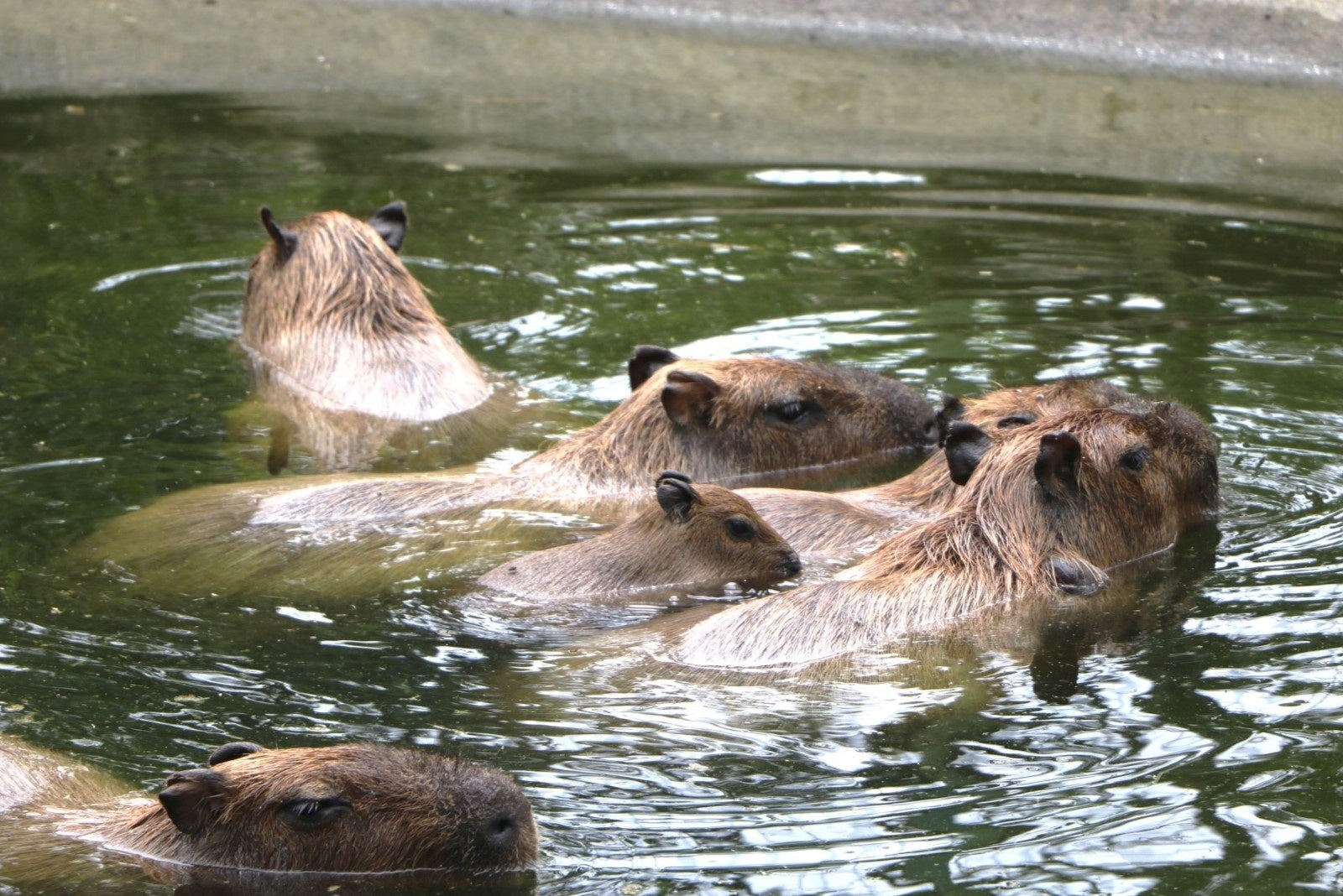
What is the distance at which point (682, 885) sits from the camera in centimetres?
534

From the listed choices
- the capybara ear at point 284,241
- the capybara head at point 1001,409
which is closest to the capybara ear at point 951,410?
the capybara head at point 1001,409

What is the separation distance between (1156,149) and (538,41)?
222 inches

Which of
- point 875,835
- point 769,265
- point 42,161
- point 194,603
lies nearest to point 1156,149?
point 769,265

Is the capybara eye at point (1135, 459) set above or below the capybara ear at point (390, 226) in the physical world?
below

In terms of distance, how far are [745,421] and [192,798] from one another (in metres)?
4.65

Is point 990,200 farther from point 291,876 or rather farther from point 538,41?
point 291,876

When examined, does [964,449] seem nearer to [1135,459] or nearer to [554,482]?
[1135,459]

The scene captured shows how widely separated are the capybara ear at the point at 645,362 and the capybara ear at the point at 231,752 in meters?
4.27

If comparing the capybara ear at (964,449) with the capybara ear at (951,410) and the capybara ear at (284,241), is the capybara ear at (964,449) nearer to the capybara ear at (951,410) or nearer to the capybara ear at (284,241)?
the capybara ear at (951,410)

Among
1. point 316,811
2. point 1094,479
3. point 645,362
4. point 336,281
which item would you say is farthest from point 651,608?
point 336,281

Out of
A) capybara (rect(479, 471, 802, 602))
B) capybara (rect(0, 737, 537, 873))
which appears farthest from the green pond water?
capybara (rect(479, 471, 802, 602))

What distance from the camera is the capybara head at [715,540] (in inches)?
311

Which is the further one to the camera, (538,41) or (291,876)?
(538,41)

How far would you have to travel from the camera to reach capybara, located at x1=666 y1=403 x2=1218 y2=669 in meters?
6.90
